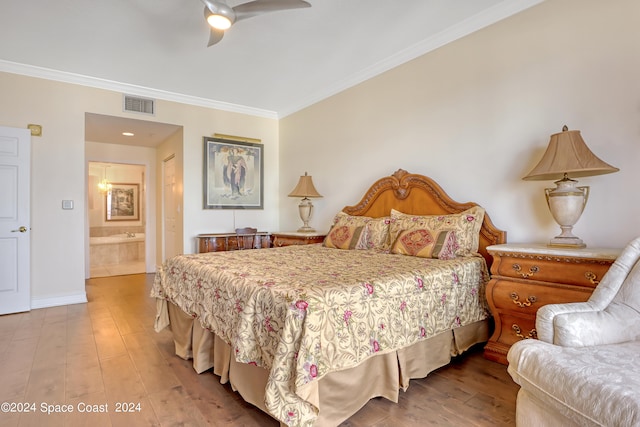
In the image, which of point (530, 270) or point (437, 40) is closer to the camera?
point (530, 270)

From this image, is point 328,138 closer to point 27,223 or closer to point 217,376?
point 217,376

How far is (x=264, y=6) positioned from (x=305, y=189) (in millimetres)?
2377

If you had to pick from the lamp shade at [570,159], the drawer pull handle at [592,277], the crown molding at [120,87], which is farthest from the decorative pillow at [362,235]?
the crown molding at [120,87]

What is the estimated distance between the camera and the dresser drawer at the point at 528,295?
1.93m

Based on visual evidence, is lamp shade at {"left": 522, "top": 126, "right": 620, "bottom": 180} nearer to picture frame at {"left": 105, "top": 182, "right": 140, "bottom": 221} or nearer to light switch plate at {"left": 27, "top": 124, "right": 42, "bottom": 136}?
light switch plate at {"left": 27, "top": 124, "right": 42, "bottom": 136}

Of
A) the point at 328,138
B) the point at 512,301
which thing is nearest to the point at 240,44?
the point at 328,138

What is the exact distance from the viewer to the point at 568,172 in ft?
6.82

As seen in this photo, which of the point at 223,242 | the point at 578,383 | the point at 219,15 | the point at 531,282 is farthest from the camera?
the point at 223,242

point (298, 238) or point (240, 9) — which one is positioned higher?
point (240, 9)

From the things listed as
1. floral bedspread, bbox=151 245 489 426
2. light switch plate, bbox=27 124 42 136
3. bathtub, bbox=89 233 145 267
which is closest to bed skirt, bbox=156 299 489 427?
floral bedspread, bbox=151 245 489 426

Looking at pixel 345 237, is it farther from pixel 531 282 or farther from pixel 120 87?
pixel 120 87

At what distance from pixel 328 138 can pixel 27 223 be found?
146 inches

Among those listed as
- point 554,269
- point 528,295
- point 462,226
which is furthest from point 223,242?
point 554,269

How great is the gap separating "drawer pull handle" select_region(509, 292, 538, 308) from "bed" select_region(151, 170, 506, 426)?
0.26m
